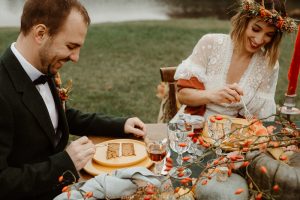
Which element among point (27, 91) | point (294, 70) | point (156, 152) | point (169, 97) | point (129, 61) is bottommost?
point (129, 61)

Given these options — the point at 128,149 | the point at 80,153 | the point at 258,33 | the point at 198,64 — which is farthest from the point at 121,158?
the point at 258,33

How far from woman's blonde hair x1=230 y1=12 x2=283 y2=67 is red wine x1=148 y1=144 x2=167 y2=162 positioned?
1.44 metres

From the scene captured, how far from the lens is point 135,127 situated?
2.51 m

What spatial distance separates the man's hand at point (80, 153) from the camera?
1994mm

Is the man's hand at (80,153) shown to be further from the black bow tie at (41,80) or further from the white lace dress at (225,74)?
the white lace dress at (225,74)

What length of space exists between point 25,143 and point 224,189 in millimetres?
971

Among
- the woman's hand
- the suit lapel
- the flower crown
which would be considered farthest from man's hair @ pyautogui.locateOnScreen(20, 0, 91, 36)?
the flower crown

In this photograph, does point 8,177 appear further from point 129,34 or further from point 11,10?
point 11,10

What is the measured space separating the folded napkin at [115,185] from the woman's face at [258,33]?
164 cm

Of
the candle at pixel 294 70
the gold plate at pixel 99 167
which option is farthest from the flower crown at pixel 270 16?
the gold plate at pixel 99 167

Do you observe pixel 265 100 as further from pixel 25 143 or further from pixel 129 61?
pixel 129 61

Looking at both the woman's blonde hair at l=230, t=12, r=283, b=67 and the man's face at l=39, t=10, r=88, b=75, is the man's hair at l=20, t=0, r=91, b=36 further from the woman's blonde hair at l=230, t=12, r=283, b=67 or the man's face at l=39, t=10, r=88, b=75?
the woman's blonde hair at l=230, t=12, r=283, b=67

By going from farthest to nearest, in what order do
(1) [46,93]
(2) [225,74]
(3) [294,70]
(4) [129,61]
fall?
(4) [129,61]
(2) [225,74]
(3) [294,70]
(1) [46,93]

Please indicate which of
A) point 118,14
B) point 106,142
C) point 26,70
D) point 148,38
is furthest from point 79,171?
point 118,14
